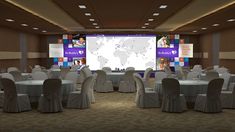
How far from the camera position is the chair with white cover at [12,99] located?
27.5 ft

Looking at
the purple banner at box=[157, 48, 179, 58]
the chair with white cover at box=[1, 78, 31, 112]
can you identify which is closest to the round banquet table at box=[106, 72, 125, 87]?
the chair with white cover at box=[1, 78, 31, 112]

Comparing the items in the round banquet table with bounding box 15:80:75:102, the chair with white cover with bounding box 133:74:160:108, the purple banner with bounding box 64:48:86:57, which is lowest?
the chair with white cover with bounding box 133:74:160:108

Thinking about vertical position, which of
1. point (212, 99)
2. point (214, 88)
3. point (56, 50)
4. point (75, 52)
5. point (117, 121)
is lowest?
point (117, 121)

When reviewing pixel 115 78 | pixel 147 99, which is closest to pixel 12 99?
pixel 147 99

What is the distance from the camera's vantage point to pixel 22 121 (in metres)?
7.45

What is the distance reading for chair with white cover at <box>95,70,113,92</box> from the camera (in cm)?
1354

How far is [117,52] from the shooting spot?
839 inches

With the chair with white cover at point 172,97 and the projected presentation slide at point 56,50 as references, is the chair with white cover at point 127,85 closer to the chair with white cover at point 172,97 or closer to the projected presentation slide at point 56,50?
the chair with white cover at point 172,97

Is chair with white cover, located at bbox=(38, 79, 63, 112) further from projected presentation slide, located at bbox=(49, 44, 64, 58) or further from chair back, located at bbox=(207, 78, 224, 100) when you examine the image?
projected presentation slide, located at bbox=(49, 44, 64, 58)

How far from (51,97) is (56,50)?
13.8 metres

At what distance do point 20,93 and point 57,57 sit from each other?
1285 cm

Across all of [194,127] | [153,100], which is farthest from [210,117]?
[153,100]

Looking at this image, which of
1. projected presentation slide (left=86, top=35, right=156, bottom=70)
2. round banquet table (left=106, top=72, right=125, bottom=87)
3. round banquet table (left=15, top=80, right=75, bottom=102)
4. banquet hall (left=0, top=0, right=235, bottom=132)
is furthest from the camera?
projected presentation slide (left=86, top=35, right=156, bottom=70)

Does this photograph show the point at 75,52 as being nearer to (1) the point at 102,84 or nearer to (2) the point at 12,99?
(1) the point at 102,84
